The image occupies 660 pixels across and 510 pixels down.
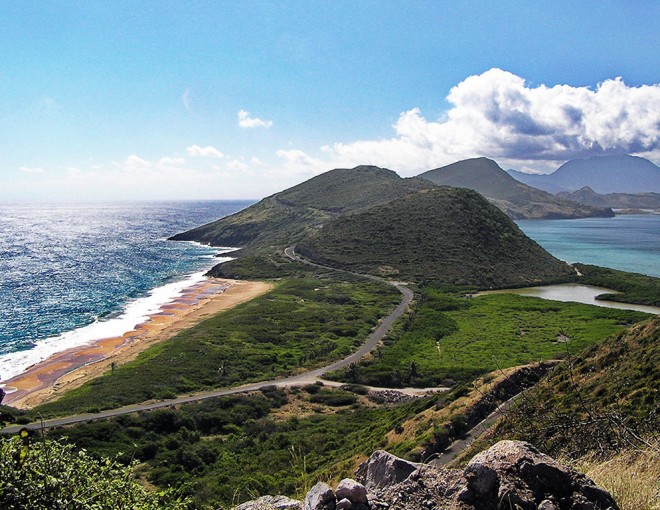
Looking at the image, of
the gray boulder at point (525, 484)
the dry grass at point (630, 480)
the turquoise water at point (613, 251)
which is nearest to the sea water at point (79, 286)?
the gray boulder at point (525, 484)

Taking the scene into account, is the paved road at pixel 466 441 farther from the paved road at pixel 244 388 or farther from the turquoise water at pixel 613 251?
the turquoise water at pixel 613 251

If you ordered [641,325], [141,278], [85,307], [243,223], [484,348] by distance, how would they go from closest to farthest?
[641,325] < [484,348] < [85,307] < [141,278] < [243,223]

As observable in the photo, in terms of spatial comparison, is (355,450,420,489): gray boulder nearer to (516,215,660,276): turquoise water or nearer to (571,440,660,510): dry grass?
(571,440,660,510): dry grass

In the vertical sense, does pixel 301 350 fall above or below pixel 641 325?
below

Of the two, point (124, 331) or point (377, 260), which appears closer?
point (124, 331)

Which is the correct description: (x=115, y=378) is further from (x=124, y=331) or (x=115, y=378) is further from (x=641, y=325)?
(x=641, y=325)

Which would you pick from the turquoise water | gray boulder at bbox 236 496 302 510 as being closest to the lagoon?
the turquoise water

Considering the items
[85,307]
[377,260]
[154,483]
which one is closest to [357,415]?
[154,483]
